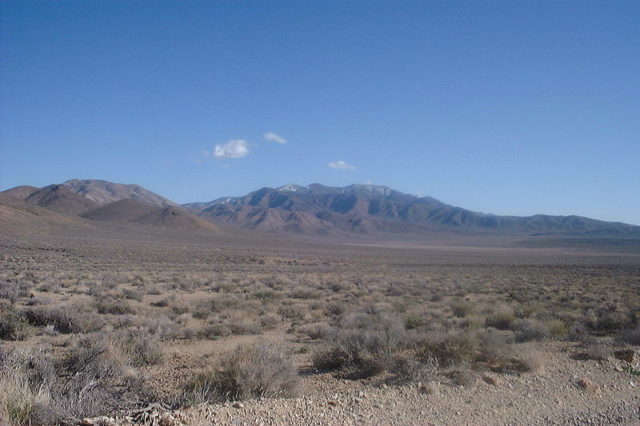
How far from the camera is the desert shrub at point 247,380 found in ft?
22.4

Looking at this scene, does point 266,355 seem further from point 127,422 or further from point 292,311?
point 292,311

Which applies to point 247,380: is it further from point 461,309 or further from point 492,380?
point 461,309

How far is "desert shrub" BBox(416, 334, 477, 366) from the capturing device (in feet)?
29.1

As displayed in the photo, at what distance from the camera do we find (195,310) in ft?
56.0

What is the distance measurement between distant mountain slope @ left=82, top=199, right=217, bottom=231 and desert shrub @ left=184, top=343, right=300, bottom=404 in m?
137

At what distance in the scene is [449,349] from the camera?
899cm

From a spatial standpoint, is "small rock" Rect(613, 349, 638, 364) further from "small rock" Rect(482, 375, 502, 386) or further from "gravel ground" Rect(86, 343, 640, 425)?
"small rock" Rect(482, 375, 502, 386)

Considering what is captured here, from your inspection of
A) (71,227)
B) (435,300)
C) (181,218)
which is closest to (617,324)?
(435,300)

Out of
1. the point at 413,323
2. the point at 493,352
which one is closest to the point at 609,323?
the point at 413,323

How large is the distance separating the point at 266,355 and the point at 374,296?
1674 cm

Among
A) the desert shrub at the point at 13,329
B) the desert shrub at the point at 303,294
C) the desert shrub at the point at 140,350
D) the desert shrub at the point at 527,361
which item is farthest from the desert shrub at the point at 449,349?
the desert shrub at the point at 303,294

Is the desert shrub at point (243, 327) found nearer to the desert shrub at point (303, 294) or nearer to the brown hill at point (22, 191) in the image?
the desert shrub at point (303, 294)

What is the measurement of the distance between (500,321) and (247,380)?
10.9 m

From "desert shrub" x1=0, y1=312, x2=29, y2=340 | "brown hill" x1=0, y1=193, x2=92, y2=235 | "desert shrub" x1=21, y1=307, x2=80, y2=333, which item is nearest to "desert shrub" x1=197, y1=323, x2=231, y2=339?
"desert shrub" x1=21, y1=307, x2=80, y2=333
